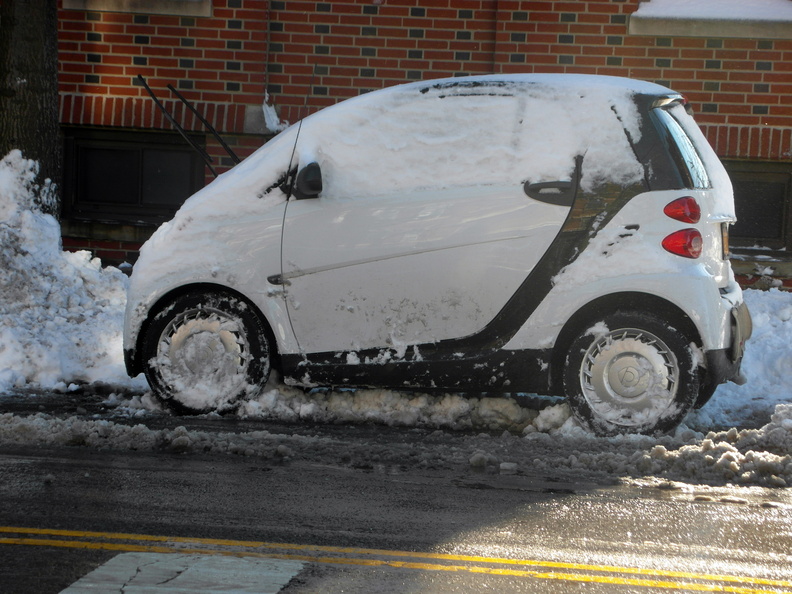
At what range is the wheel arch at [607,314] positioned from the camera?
5.94 m

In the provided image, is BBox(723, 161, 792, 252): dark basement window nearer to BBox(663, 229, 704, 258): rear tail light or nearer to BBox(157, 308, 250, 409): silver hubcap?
BBox(663, 229, 704, 258): rear tail light

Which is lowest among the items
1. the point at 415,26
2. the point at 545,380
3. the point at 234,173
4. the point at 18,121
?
the point at 545,380

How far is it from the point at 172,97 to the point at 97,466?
614cm

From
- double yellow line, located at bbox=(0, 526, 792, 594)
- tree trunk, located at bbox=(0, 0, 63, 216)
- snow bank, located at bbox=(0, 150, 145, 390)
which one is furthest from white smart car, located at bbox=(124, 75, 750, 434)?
tree trunk, located at bbox=(0, 0, 63, 216)

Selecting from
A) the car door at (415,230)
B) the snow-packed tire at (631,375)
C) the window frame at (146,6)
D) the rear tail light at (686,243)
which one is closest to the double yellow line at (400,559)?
the snow-packed tire at (631,375)

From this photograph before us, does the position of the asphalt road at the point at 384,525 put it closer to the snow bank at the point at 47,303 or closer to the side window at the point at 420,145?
the side window at the point at 420,145

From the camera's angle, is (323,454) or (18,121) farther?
(18,121)

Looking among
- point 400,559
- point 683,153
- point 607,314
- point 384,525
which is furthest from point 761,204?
point 400,559

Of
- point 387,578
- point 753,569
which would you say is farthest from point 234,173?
point 753,569

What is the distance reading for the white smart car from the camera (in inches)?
234

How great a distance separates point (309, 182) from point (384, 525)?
2.57 meters

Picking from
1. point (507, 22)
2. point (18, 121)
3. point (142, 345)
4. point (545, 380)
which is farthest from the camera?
point (507, 22)

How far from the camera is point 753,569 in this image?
386 cm

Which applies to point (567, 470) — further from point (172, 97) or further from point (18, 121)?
point (172, 97)
